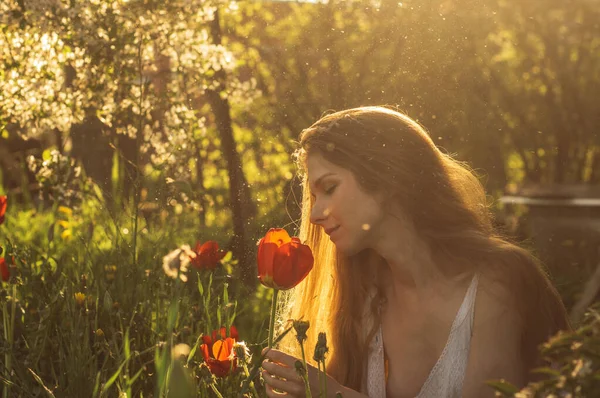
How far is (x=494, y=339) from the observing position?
97.2 inches

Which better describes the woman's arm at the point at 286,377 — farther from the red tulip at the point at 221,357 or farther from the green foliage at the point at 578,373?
the green foliage at the point at 578,373

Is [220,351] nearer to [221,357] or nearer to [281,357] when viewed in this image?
[221,357]

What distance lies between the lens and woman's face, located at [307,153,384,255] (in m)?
2.45

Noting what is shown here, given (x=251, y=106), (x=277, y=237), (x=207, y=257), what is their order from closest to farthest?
(x=277, y=237) → (x=207, y=257) → (x=251, y=106)

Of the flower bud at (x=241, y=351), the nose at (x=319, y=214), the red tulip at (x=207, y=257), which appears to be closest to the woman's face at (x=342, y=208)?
the nose at (x=319, y=214)

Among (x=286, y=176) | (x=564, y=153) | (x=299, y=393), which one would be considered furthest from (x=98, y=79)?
(x=564, y=153)

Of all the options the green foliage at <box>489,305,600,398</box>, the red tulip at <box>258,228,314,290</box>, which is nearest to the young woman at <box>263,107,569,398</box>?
the red tulip at <box>258,228,314,290</box>

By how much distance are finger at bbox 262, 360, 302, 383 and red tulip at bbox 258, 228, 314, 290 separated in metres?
0.40

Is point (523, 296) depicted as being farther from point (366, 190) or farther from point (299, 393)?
point (299, 393)

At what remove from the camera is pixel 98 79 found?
15.9 feet

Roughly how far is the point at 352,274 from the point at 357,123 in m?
0.51

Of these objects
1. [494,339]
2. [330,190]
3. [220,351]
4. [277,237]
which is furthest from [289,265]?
[494,339]

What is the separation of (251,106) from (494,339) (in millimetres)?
4419

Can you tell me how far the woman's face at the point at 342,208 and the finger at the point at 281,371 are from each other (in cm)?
38
